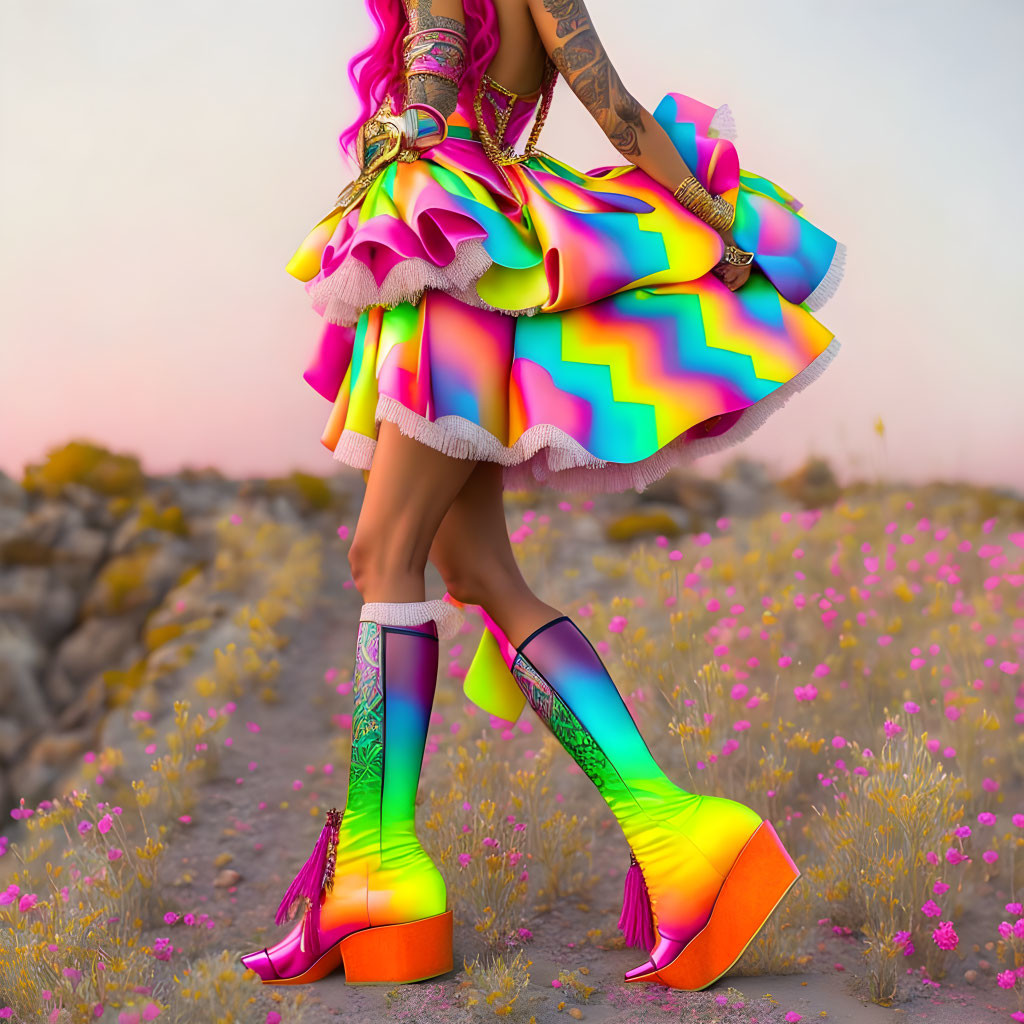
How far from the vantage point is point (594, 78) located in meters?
1.58

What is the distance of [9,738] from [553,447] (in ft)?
14.1

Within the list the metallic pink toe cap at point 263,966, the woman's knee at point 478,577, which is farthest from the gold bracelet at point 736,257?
the metallic pink toe cap at point 263,966

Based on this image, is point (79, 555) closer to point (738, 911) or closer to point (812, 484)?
point (812, 484)

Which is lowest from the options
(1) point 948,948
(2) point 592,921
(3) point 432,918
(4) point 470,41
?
(2) point 592,921

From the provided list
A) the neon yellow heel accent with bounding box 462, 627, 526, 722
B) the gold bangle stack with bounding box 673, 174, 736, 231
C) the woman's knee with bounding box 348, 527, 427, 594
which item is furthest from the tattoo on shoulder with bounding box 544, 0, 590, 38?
the neon yellow heel accent with bounding box 462, 627, 526, 722

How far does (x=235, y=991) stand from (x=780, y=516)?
162 inches

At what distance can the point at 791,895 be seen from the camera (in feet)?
6.42

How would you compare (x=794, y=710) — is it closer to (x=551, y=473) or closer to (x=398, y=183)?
(x=551, y=473)

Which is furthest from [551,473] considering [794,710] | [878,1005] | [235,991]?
[794,710]

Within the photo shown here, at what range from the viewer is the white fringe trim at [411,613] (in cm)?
159

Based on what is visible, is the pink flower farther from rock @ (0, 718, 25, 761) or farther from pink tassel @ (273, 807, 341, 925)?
rock @ (0, 718, 25, 761)

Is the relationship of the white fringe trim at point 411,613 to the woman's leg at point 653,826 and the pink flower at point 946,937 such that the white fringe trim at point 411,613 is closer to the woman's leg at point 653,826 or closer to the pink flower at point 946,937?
the woman's leg at point 653,826

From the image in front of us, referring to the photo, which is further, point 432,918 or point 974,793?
point 974,793

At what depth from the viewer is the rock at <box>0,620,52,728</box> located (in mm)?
4691
